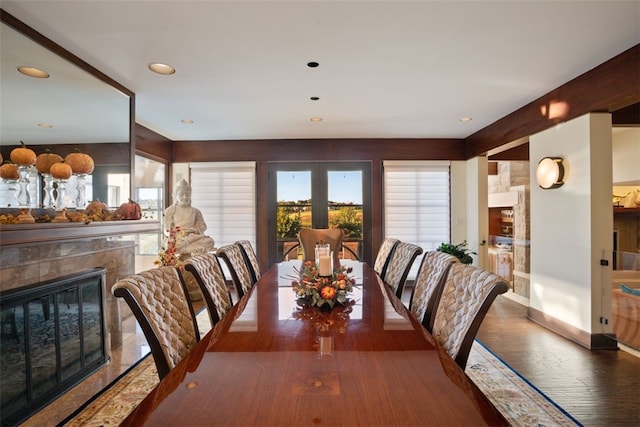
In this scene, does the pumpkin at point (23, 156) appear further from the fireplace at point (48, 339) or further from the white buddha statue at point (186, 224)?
the white buddha statue at point (186, 224)

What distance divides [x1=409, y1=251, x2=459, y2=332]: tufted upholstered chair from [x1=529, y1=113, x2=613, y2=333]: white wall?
6.48 ft

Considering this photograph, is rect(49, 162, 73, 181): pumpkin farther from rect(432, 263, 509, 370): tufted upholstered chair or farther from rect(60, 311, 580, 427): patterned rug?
rect(432, 263, 509, 370): tufted upholstered chair

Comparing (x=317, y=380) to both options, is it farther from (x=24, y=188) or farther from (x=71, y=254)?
(x=71, y=254)

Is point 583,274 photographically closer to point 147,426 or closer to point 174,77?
point 147,426

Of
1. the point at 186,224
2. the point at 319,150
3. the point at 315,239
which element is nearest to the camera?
the point at 315,239

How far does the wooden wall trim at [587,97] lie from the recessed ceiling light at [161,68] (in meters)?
3.52

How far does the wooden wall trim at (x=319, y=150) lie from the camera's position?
5090 millimetres

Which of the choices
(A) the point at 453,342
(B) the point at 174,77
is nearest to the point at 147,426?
(A) the point at 453,342

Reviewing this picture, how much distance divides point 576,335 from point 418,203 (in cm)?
274

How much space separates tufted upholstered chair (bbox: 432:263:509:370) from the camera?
1172 mm

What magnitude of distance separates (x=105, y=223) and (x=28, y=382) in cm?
107

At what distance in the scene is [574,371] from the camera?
246cm

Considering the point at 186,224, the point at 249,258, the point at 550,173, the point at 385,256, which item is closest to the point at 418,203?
the point at 550,173

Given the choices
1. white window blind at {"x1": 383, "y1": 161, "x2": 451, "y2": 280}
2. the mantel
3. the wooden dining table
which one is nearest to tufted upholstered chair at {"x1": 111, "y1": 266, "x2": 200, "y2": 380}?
the wooden dining table
